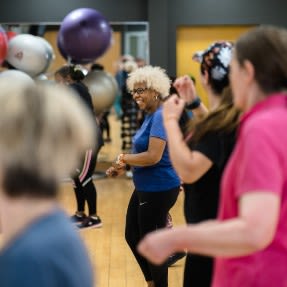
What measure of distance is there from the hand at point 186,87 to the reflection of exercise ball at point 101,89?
4.50 metres

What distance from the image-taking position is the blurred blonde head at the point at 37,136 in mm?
1059

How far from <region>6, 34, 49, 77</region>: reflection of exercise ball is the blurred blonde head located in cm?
531

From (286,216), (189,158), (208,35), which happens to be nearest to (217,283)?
(286,216)

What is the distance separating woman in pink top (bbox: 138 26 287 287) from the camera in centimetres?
130

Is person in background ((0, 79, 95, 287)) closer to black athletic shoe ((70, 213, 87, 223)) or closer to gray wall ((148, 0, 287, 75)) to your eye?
black athletic shoe ((70, 213, 87, 223))

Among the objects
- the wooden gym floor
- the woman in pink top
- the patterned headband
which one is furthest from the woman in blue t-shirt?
the woman in pink top

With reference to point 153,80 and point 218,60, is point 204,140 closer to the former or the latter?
point 218,60

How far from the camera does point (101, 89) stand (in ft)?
22.3

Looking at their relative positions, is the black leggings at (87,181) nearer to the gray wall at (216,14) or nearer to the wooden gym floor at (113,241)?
the wooden gym floor at (113,241)

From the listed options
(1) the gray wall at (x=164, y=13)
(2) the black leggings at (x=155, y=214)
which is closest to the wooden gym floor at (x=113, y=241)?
(2) the black leggings at (x=155, y=214)

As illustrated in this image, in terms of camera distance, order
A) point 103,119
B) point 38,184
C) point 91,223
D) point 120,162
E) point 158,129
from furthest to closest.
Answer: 1. point 103,119
2. point 91,223
3. point 120,162
4. point 158,129
5. point 38,184

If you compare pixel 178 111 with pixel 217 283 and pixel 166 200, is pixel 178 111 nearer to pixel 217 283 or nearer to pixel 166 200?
pixel 217 283

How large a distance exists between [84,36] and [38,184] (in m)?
5.41

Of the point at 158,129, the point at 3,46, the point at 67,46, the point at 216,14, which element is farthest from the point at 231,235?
the point at 216,14
